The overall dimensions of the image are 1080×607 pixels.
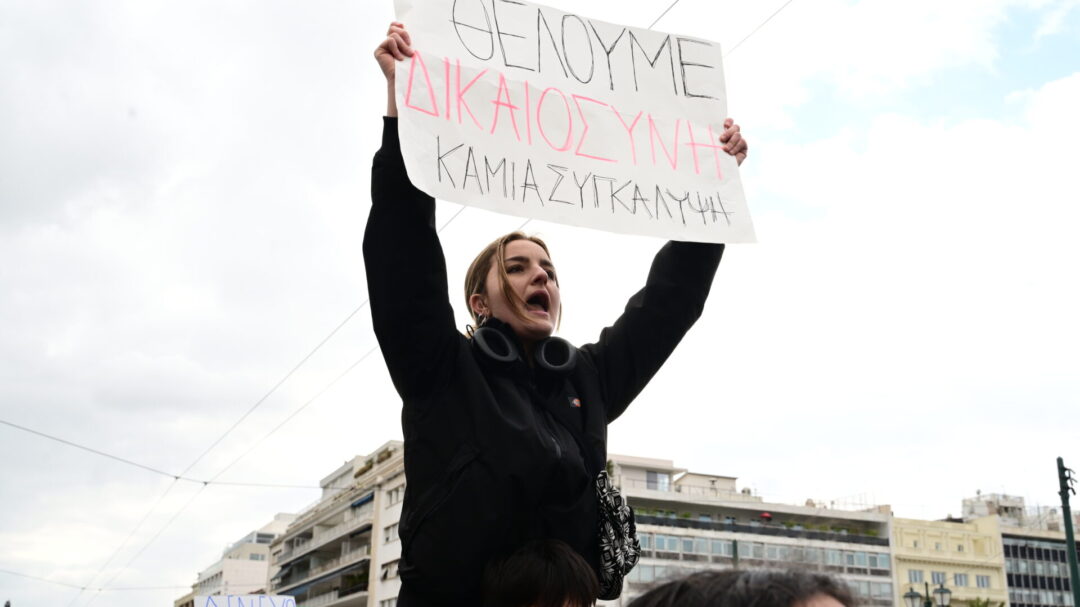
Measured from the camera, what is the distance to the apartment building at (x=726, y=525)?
196 ft

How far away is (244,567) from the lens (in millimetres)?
103812

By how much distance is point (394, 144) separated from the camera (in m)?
2.36

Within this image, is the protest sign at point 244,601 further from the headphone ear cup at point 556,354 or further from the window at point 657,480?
the window at point 657,480

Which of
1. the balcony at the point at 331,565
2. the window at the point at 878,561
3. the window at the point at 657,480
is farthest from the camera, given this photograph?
the window at the point at 878,561

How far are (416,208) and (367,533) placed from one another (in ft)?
218

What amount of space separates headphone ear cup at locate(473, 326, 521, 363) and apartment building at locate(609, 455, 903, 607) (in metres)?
54.2

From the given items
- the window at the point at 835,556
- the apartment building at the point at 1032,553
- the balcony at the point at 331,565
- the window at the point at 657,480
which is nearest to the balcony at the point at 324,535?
the balcony at the point at 331,565

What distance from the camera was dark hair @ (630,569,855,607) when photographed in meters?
1.00

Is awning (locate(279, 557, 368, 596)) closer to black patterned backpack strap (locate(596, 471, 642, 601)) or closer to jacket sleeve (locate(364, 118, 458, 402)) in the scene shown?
black patterned backpack strap (locate(596, 471, 642, 601))

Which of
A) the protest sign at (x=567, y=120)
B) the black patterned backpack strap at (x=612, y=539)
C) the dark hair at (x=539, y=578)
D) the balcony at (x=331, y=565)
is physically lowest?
the dark hair at (x=539, y=578)

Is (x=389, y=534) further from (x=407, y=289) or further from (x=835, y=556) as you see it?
(x=407, y=289)

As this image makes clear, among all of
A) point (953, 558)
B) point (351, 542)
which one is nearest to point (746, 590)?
point (351, 542)

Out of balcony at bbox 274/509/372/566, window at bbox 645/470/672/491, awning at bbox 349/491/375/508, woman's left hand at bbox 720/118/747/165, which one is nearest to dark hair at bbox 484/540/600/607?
woman's left hand at bbox 720/118/747/165

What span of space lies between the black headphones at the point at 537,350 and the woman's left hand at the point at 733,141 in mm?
904
